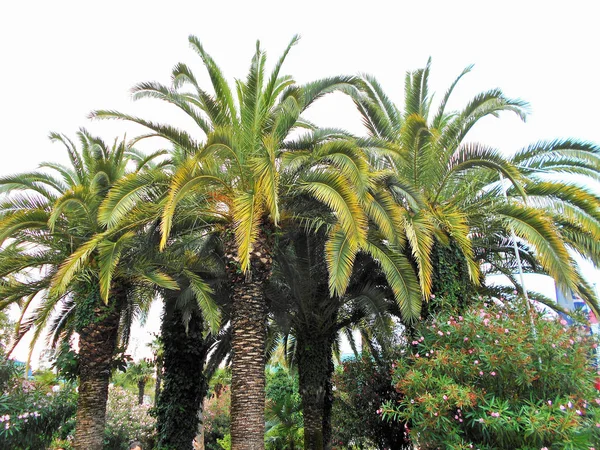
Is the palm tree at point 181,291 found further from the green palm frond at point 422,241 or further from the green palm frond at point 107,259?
the green palm frond at point 422,241

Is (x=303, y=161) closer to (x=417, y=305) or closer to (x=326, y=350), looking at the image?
(x=417, y=305)

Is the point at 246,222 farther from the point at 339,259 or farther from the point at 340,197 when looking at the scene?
the point at 339,259

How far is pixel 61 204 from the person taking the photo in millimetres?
10164

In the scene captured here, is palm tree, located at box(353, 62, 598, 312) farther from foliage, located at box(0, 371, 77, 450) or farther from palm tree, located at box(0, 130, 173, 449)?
foliage, located at box(0, 371, 77, 450)

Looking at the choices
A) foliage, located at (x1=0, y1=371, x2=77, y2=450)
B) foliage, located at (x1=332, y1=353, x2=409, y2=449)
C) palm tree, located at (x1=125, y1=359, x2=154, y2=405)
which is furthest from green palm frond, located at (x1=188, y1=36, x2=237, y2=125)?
palm tree, located at (x1=125, y1=359, x2=154, y2=405)

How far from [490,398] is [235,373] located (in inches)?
182

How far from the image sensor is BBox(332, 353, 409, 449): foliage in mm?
14438

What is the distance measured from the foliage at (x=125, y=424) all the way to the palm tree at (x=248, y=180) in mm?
10440

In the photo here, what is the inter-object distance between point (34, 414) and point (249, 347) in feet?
24.4

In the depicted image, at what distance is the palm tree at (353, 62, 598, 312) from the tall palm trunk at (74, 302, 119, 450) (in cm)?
747

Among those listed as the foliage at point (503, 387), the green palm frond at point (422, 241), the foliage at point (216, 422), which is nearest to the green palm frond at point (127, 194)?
the green palm frond at point (422, 241)

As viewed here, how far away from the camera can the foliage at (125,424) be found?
18.7 m

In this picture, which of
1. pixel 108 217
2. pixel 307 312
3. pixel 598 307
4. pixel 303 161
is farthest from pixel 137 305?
pixel 598 307

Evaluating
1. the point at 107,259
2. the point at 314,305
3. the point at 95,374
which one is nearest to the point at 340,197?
the point at 107,259
